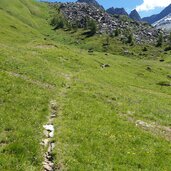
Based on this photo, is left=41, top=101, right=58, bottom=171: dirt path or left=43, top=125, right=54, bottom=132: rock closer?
left=41, top=101, right=58, bottom=171: dirt path

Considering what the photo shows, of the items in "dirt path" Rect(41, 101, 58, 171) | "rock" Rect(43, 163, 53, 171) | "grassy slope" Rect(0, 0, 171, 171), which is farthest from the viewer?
"grassy slope" Rect(0, 0, 171, 171)

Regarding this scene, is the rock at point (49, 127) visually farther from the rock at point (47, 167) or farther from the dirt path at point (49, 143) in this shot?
the rock at point (47, 167)

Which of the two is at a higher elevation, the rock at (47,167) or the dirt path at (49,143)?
the dirt path at (49,143)

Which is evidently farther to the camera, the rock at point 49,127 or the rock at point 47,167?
the rock at point 49,127

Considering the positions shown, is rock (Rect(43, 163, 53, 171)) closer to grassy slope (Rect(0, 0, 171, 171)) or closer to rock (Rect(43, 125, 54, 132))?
grassy slope (Rect(0, 0, 171, 171))

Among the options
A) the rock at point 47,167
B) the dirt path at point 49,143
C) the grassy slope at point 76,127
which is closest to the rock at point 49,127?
the dirt path at point 49,143

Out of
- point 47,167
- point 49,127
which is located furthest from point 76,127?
point 47,167

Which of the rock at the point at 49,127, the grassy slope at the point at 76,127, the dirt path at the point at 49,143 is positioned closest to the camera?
the dirt path at the point at 49,143

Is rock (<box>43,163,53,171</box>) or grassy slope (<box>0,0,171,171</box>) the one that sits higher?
grassy slope (<box>0,0,171,171</box>)

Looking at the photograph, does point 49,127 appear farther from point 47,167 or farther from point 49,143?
point 47,167

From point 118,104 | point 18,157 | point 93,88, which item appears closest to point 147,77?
point 93,88

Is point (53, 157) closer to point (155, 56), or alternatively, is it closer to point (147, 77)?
point (147, 77)

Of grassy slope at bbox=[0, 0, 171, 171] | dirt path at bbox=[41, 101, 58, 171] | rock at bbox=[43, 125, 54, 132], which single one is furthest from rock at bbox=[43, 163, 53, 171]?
rock at bbox=[43, 125, 54, 132]

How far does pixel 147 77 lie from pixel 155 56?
85542 mm
